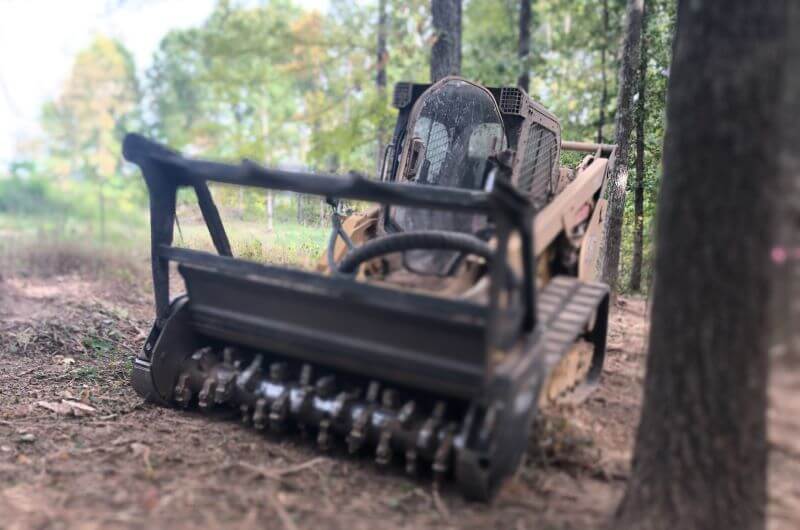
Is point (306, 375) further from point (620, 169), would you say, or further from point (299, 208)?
point (620, 169)

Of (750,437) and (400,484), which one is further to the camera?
(400,484)

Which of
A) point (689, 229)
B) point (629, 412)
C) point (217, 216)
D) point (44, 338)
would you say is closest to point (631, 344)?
Result: point (629, 412)

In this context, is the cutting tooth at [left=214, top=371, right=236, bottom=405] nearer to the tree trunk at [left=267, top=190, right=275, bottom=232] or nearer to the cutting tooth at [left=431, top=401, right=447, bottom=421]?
the cutting tooth at [left=431, top=401, right=447, bottom=421]

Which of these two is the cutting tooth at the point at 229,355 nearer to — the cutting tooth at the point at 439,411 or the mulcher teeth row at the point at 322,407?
the mulcher teeth row at the point at 322,407

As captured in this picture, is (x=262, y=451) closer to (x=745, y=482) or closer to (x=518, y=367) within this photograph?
(x=518, y=367)

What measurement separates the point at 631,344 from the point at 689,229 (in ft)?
7.42

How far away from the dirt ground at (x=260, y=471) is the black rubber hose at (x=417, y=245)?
42.0 inches

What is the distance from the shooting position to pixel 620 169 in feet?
24.6

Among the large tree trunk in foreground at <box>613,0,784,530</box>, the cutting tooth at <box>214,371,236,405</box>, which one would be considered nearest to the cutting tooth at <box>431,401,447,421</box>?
the large tree trunk in foreground at <box>613,0,784,530</box>

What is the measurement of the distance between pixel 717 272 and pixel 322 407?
223 cm

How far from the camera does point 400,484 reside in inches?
149

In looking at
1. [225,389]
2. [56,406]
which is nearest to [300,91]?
[56,406]

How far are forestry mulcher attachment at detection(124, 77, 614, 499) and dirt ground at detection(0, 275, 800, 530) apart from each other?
0.15m

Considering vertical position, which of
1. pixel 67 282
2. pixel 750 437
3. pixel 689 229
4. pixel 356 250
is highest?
pixel 689 229
